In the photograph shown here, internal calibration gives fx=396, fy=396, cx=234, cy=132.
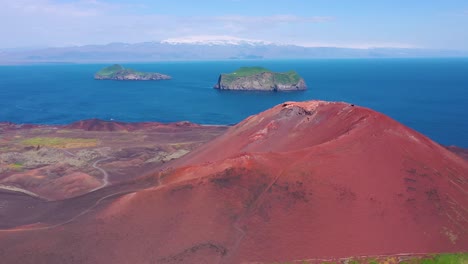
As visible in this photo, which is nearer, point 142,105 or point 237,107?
point 237,107

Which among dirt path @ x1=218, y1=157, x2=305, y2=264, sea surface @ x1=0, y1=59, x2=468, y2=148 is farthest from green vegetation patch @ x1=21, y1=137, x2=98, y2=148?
dirt path @ x1=218, y1=157, x2=305, y2=264

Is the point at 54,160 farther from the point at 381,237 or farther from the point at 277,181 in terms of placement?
the point at 381,237

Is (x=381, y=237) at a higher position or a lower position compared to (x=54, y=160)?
higher

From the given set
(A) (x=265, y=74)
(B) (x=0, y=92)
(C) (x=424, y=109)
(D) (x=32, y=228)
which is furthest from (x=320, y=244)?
(B) (x=0, y=92)

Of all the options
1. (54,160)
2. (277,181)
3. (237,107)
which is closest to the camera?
(277,181)

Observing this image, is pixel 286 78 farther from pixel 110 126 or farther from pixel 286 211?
pixel 286 211

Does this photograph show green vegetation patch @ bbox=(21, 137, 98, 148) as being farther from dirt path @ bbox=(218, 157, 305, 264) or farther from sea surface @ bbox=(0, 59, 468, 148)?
dirt path @ bbox=(218, 157, 305, 264)

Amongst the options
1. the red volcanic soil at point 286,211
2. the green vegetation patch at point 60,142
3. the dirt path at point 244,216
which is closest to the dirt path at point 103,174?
the green vegetation patch at point 60,142
